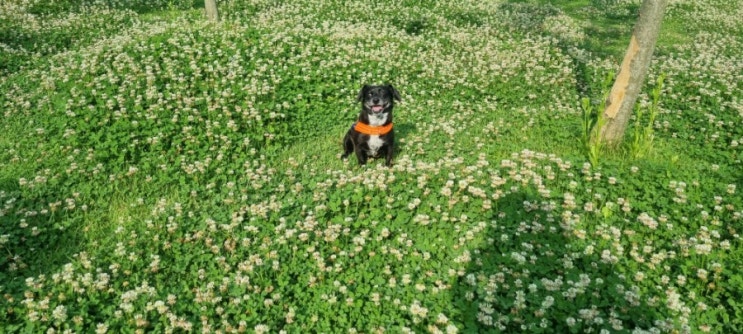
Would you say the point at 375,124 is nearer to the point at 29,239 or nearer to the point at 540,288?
the point at 540,288

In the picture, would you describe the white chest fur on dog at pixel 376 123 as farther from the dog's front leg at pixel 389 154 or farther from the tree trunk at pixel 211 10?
the tree trunk at pixel 211 10

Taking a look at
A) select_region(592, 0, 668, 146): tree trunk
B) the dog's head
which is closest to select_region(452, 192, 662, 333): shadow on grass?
the dog's head

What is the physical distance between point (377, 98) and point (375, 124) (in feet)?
1.53

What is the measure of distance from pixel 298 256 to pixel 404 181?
2298mm

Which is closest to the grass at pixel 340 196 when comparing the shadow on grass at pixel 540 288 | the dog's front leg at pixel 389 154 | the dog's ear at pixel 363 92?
the shadow on grass at pixel 540 288

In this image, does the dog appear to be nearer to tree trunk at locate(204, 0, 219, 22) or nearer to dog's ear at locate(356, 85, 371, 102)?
dog's ear at locate(356, 85, 371, 102)

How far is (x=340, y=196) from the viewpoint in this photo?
7.21m

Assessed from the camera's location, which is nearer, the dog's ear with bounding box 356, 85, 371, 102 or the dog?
the dog

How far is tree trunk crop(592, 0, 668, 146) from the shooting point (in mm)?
7965

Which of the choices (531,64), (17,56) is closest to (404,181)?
(531,64)

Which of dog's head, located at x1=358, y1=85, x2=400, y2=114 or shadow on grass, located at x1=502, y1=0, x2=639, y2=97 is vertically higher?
dog's head, located at x1=358, y1=85, x2=400, y2=114

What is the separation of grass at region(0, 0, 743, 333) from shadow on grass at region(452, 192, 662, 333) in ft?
0.10

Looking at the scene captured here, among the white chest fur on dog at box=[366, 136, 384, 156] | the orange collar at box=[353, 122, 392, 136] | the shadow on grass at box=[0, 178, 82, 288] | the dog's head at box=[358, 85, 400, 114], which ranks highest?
the dog's head at box=[358, 85, 400, 114]

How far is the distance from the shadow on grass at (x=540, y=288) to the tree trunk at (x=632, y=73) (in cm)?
306
